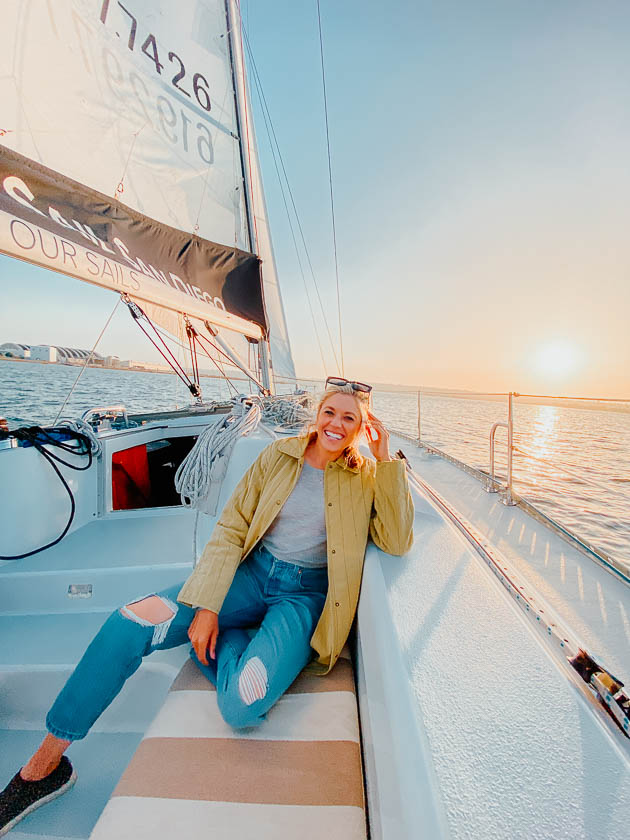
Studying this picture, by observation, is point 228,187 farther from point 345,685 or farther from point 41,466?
point 345,685

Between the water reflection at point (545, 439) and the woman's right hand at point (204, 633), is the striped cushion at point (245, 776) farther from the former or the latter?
the water reflection at point (545, 439)

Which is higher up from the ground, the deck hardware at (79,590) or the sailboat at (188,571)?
the sailboat at (188,571)

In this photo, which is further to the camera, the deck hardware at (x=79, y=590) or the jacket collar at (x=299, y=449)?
the deck hardware at (x=79, y=590)

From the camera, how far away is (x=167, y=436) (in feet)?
10.9

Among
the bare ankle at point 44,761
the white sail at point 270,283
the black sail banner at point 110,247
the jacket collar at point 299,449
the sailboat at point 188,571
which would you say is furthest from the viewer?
the white sail at point 270,283

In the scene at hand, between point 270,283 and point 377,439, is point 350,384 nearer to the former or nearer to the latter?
point 377,439

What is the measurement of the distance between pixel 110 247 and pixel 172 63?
2.19 metres

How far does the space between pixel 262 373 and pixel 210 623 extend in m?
3.74

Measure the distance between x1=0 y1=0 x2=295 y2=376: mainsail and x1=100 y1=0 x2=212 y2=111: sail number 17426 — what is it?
1cm

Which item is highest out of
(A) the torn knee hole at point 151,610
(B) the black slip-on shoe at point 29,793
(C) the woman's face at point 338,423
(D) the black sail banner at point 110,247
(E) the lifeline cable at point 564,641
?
(D) the black sail banner at point 110,247

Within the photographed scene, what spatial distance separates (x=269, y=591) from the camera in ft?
4.34

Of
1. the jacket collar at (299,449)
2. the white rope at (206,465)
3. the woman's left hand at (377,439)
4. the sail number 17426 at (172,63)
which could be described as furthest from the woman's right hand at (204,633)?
the sail number 17426 at (172,63)

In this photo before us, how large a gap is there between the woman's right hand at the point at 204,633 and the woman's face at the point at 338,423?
639 mm

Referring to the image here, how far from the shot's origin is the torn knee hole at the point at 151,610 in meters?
1.16
